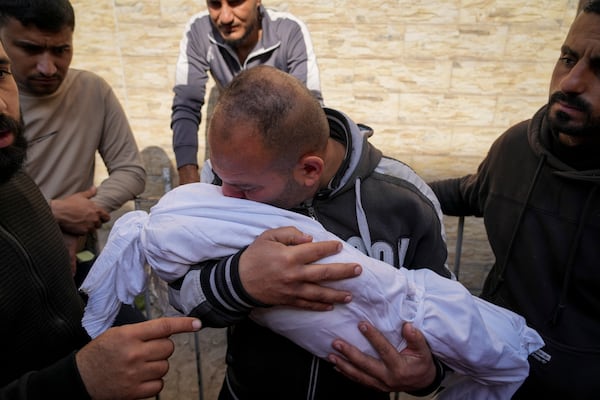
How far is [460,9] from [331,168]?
385 centimetres

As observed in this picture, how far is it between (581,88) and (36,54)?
2590mm

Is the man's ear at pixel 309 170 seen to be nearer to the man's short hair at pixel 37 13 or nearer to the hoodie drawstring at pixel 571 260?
the hoodie drawstring at pixel 571 260

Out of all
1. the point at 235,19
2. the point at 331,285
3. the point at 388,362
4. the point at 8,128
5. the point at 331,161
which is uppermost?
the point at 235,19

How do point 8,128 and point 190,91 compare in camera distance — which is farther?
point 190,91

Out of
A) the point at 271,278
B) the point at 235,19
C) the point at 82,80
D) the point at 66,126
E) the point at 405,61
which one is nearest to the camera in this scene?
the point at 271,278

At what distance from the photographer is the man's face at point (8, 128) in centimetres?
167

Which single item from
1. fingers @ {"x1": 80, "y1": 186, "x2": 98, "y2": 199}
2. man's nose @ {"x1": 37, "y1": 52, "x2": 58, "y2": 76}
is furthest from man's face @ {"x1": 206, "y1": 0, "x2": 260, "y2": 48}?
fingers @ {"x1": 80, "y1": 186, "x2": 98, "y2": 199}

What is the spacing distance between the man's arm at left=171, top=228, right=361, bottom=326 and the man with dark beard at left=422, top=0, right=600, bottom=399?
955 millimetres

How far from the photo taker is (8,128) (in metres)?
1.76

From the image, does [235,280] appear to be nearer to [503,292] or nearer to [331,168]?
[331,168]

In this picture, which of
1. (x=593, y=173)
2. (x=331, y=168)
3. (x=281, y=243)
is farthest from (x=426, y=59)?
(x=281, y=243)

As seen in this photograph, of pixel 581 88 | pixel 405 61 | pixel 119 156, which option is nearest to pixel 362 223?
pixel 581 88

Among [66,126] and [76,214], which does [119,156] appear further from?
[76,214]

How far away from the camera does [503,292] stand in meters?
1.98
